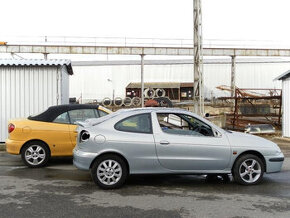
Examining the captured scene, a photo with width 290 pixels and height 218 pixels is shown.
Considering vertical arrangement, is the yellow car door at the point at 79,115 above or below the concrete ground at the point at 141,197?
above

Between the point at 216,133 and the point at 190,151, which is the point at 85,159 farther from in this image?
the point at 216,133

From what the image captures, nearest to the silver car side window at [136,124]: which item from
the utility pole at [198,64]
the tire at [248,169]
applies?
the tire at [248,169]

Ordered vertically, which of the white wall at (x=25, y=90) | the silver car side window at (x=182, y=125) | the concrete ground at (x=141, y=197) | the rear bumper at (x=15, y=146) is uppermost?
the white wall at (x=25, y=90)

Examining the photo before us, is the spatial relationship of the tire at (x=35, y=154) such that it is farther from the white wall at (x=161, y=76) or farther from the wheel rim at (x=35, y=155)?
the white wall at (x=161, y=76)

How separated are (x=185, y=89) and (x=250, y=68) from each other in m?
9.77

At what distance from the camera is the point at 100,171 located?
18.9 ft

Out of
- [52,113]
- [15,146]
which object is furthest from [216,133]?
[15,146]

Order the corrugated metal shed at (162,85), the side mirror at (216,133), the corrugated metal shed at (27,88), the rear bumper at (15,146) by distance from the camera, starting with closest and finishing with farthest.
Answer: the side mirror at (216,133) < the rear bumper at (15,146) < the corrugated metal shed at (27,88) < the corrugated metal shed at (162,85)

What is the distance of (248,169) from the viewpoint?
6094 millimetres

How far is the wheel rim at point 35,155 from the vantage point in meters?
7.81

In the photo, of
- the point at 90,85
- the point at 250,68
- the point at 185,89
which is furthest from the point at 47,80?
the point at 250,68

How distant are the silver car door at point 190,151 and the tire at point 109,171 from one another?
698 millimetres

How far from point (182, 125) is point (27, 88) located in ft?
21.7

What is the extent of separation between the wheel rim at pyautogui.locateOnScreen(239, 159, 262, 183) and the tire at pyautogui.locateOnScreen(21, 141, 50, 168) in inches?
175
